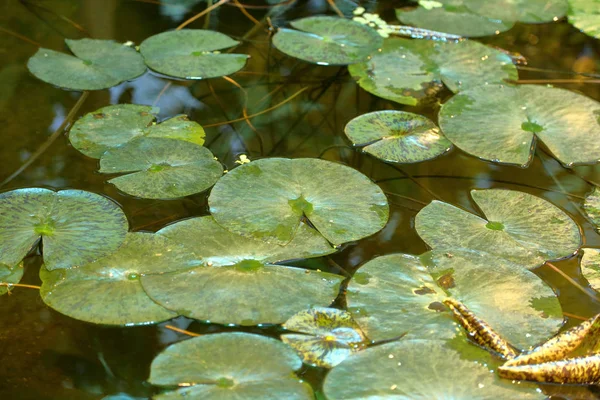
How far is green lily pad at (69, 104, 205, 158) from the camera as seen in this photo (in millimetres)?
1944

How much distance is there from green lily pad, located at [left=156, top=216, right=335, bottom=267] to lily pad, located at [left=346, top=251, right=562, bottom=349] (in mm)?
148

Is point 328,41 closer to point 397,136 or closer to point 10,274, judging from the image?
point 397,136

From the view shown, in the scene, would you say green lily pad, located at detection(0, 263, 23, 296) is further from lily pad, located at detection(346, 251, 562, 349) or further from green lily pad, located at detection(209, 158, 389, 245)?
lily pad, located at detection(346, 251, 562, 349)

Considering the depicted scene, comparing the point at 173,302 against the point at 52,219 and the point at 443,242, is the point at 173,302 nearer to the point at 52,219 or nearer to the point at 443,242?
the point at 52,219

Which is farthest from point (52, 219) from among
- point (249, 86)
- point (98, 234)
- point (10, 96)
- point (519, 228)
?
point (519, 228)

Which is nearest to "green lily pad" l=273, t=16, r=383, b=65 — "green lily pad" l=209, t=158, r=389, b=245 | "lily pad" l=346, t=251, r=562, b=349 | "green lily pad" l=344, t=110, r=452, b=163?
"green lily pad" l=344, t=110, r=452, b=163

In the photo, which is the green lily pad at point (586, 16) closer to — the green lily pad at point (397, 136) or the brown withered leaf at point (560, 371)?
the green lily pad at point (397, 136)

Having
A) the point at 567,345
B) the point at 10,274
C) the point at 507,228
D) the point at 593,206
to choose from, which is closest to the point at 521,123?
the point at 593,206

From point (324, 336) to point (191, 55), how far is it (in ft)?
4.58

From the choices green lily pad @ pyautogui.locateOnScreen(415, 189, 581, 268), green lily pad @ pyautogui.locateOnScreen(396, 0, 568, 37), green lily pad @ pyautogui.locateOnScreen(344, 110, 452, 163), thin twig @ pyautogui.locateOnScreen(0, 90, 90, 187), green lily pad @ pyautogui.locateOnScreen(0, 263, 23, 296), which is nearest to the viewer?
green lily pad @ pyautogui.locateOnScreen(0, 263, 23, 296)

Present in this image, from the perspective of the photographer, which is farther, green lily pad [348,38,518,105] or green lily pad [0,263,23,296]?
green lily pad [348,38,518,105]

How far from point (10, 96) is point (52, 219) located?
2.60 ft

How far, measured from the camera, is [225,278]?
148cm

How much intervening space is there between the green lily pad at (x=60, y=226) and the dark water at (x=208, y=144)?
2.0 inches
